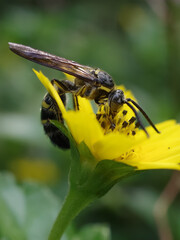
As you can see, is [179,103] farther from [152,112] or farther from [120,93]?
[120,93]

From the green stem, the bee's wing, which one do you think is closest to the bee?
the bee's wing

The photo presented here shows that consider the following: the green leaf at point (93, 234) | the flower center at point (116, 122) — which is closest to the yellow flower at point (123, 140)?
the flower center at point (116, 122)

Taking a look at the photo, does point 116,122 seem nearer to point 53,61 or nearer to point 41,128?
point 53,61

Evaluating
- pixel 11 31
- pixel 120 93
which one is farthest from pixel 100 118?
pixel 11 31

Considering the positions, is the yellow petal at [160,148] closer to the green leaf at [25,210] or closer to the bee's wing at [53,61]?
the bee's wing at [53,61]

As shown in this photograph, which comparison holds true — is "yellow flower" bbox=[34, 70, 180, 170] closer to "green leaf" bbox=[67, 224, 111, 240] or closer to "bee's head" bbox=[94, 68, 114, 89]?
"bee's head" bbox=[94, 68, 114, 89]

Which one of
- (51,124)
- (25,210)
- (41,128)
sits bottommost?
(41,128)

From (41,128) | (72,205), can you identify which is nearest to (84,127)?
(72,205)
